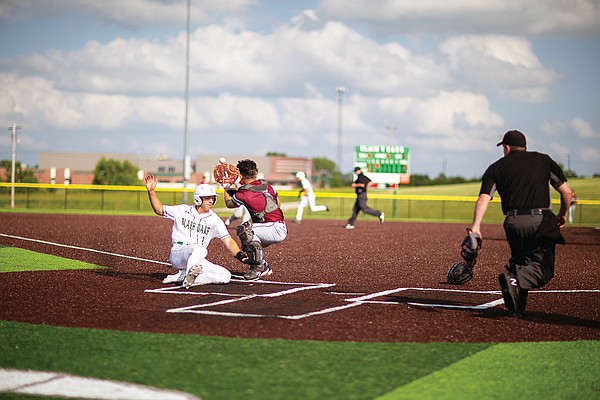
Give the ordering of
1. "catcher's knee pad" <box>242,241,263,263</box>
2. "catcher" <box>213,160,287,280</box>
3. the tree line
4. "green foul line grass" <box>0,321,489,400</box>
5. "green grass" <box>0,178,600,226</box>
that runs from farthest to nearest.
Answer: the tree line
"green grass" <box>0,178,600,226</box>
"catcher" <box>213,160,287,280</box>
"catcher's knee pad" <box>242,241,263,263</box>
"green foul line grass" <box>0,321,489,400</box>

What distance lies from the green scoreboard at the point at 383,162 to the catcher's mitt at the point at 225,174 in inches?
1539

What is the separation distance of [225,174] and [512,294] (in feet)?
17.5

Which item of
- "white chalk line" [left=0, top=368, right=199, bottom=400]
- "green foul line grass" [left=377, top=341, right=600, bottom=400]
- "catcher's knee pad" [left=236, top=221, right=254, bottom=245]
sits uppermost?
"catcher's knee pad" [left=236, top=221, right=254, bottom=245]

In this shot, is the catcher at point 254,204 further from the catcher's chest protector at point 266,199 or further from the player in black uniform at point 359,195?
the player in black uniform at point 359,195

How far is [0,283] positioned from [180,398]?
7288 millimetres

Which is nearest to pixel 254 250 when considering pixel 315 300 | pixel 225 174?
pixel 225 174

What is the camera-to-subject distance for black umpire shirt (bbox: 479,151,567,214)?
928 centimetres

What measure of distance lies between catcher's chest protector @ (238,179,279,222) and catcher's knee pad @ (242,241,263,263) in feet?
1.78

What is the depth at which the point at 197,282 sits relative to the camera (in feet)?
39.8

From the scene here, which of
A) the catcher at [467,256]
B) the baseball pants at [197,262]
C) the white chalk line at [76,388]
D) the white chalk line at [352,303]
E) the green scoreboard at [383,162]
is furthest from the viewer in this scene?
the green scoreboard at [383,162]

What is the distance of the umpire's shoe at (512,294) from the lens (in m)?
9.36

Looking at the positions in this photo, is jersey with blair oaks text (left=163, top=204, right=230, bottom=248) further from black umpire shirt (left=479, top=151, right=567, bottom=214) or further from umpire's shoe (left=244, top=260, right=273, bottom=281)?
black umpire shirt (left=479, top=151, right=567, bottom=214)

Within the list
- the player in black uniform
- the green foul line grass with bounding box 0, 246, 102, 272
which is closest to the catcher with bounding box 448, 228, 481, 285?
the green foul line grass with bounding box 0, 246, 102, 272

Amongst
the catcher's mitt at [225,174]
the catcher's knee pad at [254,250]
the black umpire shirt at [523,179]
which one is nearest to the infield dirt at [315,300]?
the catcher's knee pad at [254,250]
